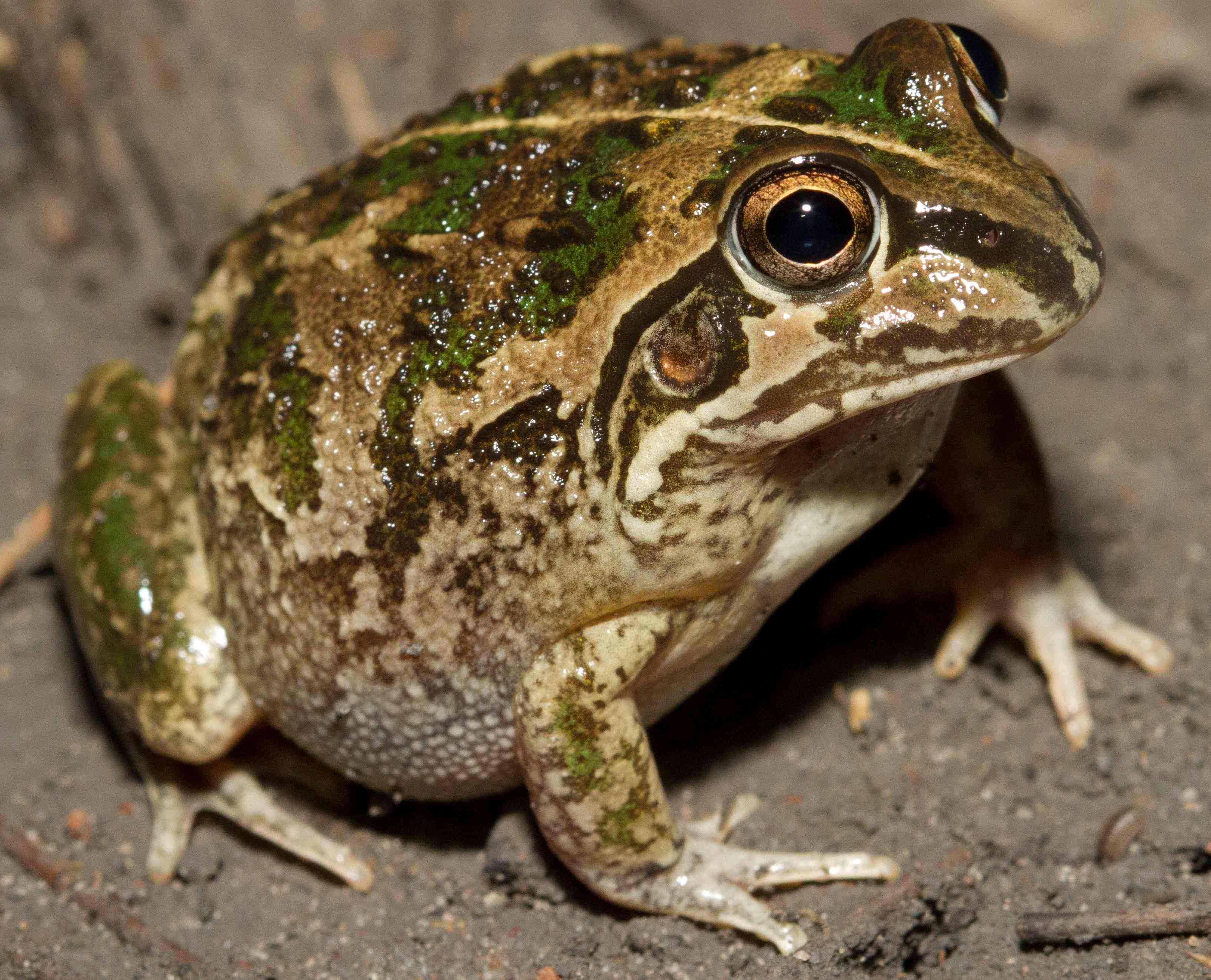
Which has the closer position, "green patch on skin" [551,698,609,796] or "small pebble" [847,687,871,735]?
"green patch on skin" [551,698,609,796]

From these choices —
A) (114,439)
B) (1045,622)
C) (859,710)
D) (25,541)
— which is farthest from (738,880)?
(25,541)

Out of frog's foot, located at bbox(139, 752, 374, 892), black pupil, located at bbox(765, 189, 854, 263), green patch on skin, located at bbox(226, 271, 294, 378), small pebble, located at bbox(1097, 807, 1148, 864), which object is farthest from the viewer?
frog's foot, located at bbox(139, 752, 374, 892)

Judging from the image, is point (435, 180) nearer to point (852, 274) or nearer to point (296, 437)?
point (296, 437)

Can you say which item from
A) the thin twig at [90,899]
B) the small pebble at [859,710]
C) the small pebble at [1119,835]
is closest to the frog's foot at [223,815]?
the thin twig at [90,899]

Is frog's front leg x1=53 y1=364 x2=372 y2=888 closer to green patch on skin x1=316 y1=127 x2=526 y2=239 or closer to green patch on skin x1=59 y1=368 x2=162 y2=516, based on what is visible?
green patch on skin x1=59 y1=368 x2=162 y2=516

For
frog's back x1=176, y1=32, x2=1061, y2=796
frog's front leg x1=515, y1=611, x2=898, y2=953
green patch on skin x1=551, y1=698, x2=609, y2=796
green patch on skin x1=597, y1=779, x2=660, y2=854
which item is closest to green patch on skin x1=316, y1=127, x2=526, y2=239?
frog's back x1=176, y1=32, x2=1061, y2=796

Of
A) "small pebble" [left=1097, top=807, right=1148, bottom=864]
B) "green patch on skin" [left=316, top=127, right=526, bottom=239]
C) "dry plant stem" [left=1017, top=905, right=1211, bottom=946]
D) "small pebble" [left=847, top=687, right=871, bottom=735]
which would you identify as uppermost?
"green patch on skin" [left=316, top=127, right=526, bottom=239]

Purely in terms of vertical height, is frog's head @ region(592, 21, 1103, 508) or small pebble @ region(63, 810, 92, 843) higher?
frog's head @ region(592, 21, 1103, 508)

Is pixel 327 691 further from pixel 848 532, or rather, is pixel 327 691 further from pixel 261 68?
pixel 261 68
